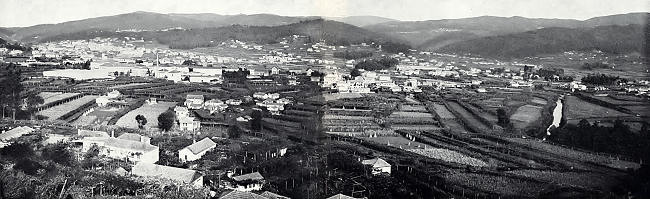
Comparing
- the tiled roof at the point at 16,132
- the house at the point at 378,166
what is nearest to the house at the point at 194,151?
the house at the point at 378,166

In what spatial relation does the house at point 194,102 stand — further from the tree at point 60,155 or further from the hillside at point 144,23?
the hillside at point 144,23

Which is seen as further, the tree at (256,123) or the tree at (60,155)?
the tree at (256,123)

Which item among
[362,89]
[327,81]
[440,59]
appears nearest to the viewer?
[362,89]

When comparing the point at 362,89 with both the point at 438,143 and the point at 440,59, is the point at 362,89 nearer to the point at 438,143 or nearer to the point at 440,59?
the point at 438,143

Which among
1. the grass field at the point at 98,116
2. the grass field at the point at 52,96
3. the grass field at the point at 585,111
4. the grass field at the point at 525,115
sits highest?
the grass field at the point at 585,111

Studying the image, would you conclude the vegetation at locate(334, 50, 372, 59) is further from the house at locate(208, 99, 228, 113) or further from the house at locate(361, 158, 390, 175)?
the house at locate(361, 158, 390, 175)

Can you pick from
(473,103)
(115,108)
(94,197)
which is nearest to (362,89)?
(473,103)

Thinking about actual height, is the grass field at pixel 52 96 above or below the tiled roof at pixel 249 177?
above

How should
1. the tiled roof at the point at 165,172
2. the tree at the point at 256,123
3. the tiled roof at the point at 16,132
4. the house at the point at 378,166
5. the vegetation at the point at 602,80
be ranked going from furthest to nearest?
the vegetation at the point at 602,80 → the tree at the point at 256,123 → the tiled roof at the point at 16,132 → the house at the point at 378,166 → the tiled roof at the point at 165,172
